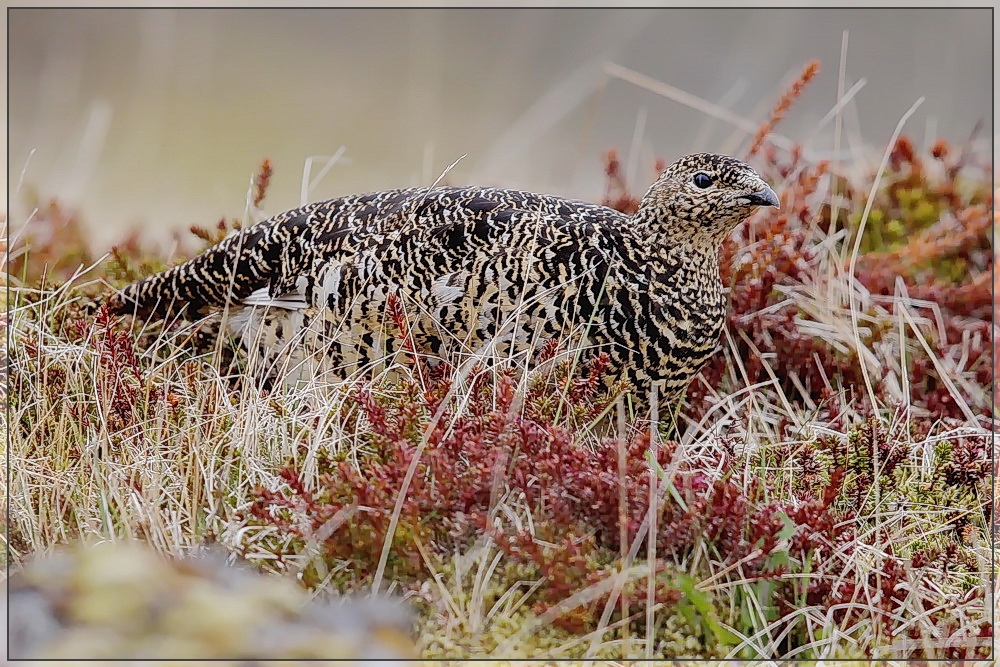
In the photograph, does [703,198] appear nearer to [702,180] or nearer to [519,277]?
[702,180]

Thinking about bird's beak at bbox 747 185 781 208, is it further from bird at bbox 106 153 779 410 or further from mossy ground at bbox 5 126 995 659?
mossy ground at bbox 5 126 995 659

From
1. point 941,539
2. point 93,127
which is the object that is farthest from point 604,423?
point 93,127

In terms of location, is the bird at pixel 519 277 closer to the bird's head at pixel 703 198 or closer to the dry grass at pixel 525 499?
the bird's head at pixel 703 198

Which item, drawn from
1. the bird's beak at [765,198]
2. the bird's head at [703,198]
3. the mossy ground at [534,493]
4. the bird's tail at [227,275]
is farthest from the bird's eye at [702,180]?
the bird's tail at [227,275]

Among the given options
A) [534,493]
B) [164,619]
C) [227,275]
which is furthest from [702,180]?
[164,619]

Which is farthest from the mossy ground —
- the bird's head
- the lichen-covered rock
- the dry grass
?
the bird's head

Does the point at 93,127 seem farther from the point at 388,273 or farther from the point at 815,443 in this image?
the point at 815,443
